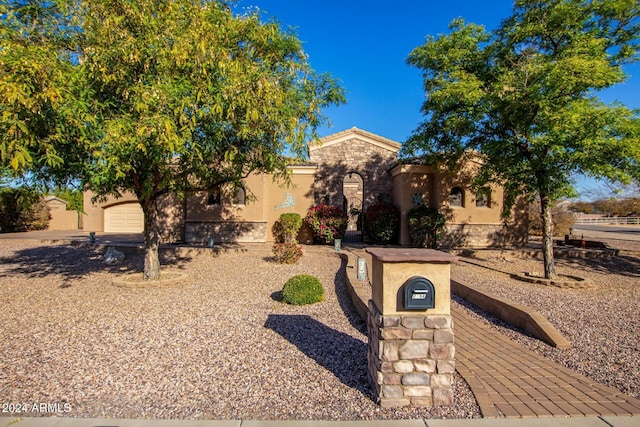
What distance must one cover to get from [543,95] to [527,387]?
6800 millimetres

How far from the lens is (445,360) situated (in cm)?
311

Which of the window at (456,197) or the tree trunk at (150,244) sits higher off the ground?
the window at (456,197)

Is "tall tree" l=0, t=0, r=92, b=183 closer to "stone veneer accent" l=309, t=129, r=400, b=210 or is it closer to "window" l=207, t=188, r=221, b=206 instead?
"window" l=207, t=188, r=221, b=206

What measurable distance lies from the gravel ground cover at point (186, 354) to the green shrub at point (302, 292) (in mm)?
189

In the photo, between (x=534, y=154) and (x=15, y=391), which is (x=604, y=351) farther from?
(x=15, y=391)

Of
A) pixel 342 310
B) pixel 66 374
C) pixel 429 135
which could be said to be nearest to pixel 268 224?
pixel 429 135

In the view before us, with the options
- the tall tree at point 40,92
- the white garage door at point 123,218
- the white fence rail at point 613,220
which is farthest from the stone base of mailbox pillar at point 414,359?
the white fence rail at point 613,220

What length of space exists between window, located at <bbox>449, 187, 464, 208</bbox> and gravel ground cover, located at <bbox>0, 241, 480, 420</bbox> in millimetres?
9219

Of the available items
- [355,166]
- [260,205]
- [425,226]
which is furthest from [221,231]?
[425,226]

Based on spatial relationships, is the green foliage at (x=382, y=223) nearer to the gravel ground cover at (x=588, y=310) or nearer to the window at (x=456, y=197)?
the window at (x=456, y=197)


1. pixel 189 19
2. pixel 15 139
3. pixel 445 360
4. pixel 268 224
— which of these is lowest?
pixel 445 360

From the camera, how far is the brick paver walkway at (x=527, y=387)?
3.12 m

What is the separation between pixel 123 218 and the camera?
20.3 metres

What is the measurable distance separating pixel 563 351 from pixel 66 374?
21.2 ft
